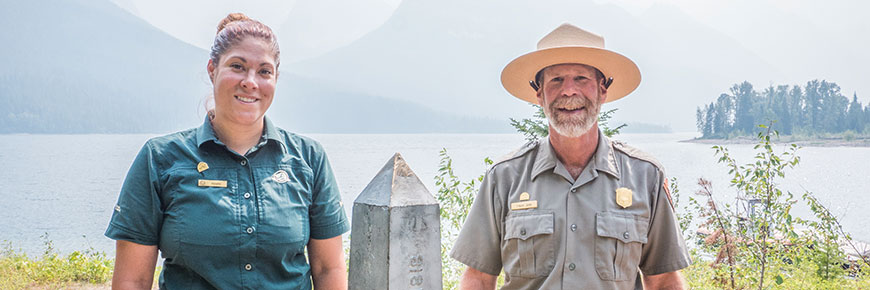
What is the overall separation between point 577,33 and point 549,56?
6.6 inches

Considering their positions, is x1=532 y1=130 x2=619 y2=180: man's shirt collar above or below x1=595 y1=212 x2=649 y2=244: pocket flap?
above

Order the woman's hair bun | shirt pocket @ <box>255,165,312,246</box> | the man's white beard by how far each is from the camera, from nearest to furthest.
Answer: shirt pocket @ <box>255,165,312,246</box>, the woman's hair bun, the man's white beard

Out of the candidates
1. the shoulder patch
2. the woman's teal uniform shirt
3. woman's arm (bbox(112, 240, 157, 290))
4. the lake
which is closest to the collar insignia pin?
the shoulder patch

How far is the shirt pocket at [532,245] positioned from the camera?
97.0 inches

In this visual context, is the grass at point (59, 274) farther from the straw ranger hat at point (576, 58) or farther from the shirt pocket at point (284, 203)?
the straw ranger hat at point (576, 58)

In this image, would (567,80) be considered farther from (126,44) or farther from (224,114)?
(126,44)

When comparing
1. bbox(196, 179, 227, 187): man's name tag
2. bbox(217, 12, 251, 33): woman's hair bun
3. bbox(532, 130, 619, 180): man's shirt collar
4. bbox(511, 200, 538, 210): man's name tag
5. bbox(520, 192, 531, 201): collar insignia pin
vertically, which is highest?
bbox(217, 12, 251, 33): woman's hair bun

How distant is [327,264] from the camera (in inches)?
91.4

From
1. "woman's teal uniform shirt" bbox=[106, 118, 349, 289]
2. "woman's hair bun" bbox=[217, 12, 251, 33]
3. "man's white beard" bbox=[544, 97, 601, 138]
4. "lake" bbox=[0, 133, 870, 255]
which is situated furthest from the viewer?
"lake" bbox=[0, 133, 870, 255]

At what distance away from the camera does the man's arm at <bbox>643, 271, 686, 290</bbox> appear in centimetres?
252

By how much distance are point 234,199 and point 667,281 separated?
6.00 feet

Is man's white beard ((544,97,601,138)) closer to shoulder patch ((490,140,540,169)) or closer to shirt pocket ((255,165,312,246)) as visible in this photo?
shoulder patch ((490,140,540,169))

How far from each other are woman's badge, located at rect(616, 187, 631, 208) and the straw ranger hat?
1.82ft

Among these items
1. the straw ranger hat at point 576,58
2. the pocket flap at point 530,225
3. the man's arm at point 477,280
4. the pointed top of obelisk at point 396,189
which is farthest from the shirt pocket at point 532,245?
the straw ranger hat at point 576,58
